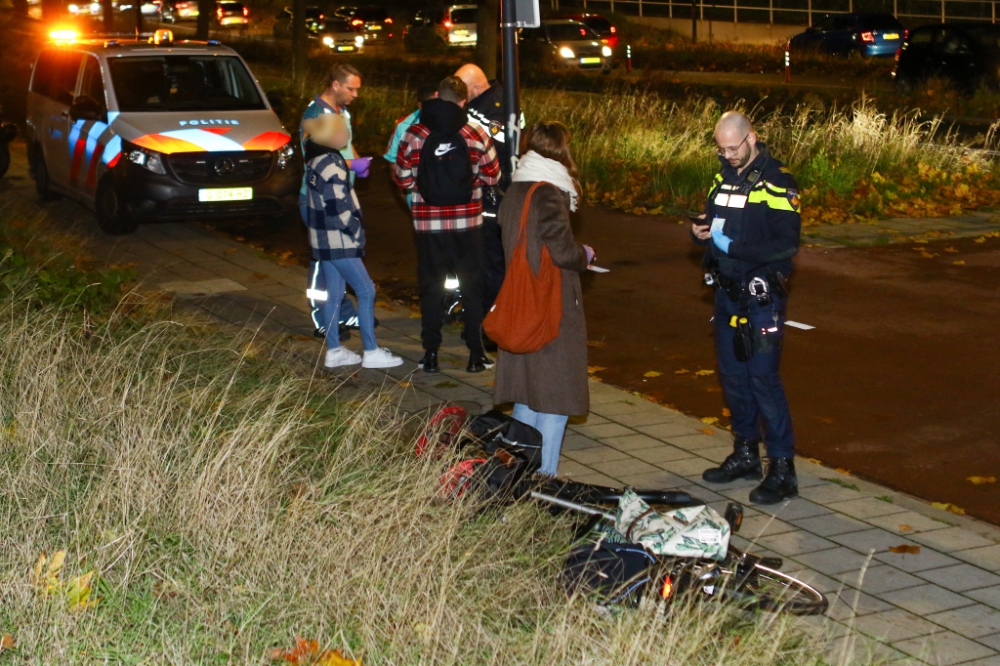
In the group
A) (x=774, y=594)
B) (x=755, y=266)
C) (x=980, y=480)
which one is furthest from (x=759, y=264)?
(x=774, y=594)

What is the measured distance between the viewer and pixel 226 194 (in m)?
13.3

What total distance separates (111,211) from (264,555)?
32.1ft

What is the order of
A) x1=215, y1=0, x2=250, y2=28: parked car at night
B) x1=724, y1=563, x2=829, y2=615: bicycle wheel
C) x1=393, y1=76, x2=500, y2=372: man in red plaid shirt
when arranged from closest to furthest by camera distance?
x1=724, y1=563, x2=829, y2=615: bicycle wheel < x1=393, y1=76, x2=500, y2=372: man in red plaid shirt < x1=215, y1=0, x2=250, y2=28: parked car at night

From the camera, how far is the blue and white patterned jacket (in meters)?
8.18

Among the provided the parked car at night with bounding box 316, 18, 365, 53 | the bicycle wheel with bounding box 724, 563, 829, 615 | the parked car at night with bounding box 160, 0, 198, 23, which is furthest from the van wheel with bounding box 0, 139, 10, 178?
the parked car at night with bounding box 160, 0, 198, 23

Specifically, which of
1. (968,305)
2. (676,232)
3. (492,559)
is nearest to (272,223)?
(676,232)

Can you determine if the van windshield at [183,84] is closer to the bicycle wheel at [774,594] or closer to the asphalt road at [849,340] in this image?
the asphalt road at [849,340]

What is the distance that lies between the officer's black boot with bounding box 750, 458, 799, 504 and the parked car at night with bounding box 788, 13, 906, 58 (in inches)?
1389

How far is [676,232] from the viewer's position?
13898 millimetres

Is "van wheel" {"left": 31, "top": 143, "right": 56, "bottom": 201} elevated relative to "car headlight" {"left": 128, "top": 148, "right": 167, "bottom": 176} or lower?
lower

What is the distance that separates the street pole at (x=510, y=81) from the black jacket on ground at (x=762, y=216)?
2785 mm

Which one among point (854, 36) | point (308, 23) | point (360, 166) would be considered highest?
point (308, 23)

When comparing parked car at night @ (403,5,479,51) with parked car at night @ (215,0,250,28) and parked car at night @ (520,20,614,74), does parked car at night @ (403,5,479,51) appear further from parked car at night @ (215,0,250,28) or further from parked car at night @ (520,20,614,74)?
parked car at night @ (215,0,250,28)

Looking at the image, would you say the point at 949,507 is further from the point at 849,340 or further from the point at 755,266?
the point at 849,340
